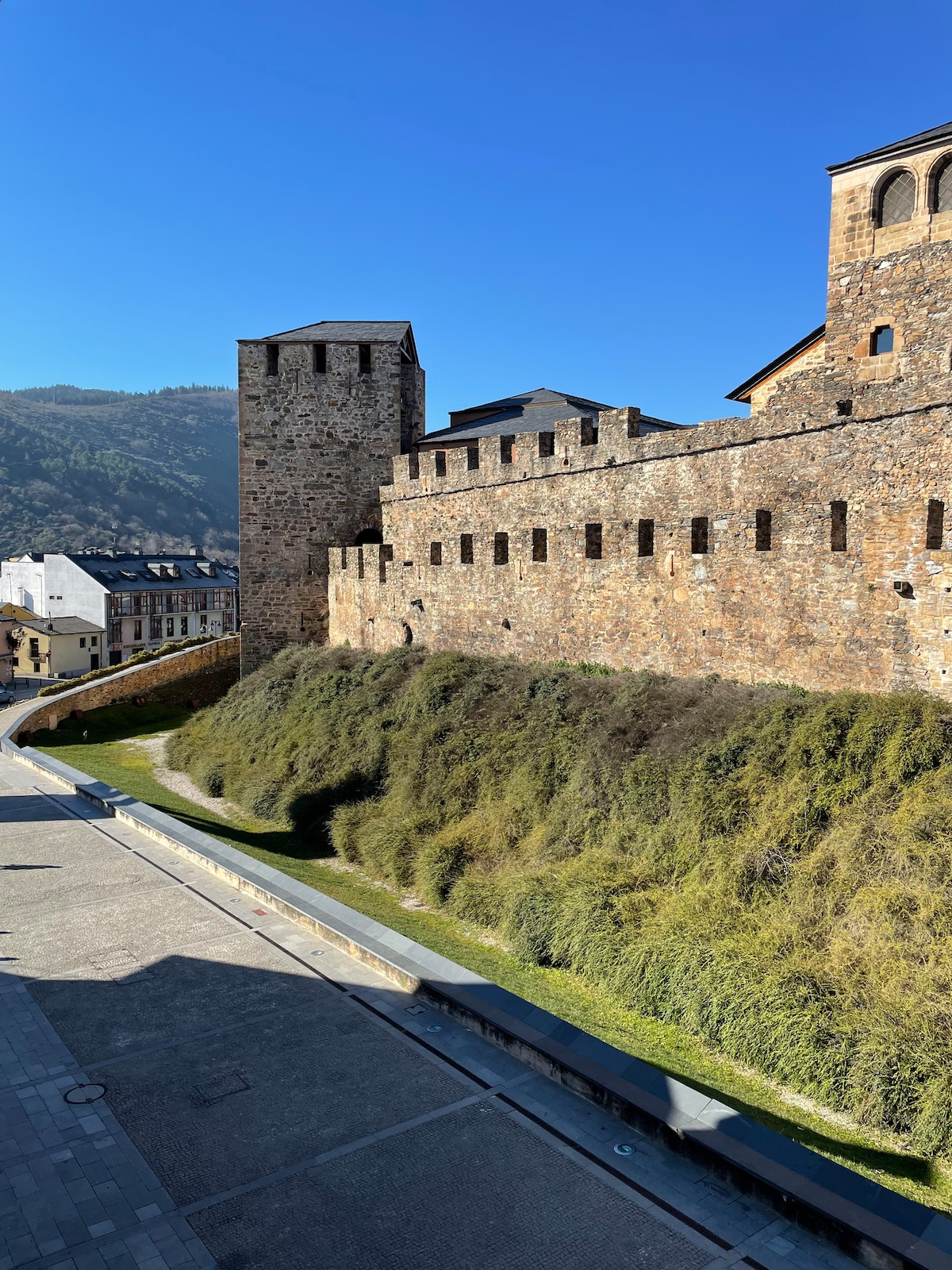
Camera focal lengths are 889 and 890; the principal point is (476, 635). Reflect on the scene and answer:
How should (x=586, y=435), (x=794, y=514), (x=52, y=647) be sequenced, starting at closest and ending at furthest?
1. (x=794, y=514)
2. (x=586, y=435)
3. (x=52, y=647)

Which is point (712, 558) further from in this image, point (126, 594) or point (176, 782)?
point (126, 594)

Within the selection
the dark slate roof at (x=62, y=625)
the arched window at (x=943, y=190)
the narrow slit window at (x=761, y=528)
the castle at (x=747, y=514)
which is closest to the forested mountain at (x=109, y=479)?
the dark slate roof at (x=62, y=625)

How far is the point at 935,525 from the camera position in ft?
33.8

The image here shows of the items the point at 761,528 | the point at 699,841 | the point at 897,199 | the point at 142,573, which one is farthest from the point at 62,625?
the point at 897,199

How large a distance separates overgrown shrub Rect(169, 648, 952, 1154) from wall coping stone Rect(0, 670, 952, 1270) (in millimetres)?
2169

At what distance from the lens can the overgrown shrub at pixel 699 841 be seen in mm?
7410

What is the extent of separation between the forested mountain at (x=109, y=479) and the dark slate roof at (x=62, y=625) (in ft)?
106

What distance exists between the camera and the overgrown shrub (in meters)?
7.41

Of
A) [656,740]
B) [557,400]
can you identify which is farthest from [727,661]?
[557,400]

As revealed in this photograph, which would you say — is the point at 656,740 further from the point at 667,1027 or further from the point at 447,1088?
the point at 447,1088

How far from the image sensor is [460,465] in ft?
59.7

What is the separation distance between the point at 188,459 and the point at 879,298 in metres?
137

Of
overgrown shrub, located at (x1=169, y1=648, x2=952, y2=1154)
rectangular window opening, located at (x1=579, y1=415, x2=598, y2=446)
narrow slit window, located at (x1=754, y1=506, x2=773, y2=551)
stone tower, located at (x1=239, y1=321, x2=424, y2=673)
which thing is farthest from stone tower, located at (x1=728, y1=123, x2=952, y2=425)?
Answer: stone tower, located at (x1=239, y1=321, x2=424, y2=673)

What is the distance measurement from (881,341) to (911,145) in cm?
246
